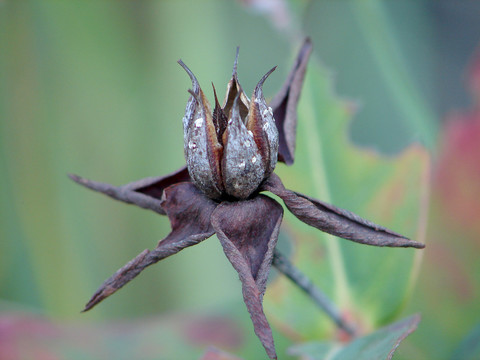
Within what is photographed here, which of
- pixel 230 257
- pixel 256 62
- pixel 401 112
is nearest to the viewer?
pixel 230 257

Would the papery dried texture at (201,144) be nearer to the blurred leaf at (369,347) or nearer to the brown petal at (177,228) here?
the brown petal at (177,228)

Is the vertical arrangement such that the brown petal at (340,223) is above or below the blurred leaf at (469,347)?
above

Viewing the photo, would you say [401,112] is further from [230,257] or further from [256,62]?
[230,257]

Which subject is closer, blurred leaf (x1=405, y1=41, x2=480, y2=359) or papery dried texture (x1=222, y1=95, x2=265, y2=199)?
papery dried texture (x1=222, y1=95, x2=265, y2=199)

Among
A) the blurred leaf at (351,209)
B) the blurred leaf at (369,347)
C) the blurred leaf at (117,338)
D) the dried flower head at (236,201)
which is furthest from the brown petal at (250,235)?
the blurred leaf at (117,338)

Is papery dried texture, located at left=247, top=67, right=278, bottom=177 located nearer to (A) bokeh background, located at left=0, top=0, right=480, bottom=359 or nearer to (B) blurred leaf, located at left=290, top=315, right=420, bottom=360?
(B) blurred leaf, located at left=290, top=315, right=420, bottom=360

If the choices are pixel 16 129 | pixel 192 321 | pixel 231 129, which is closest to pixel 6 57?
pixel 16 129

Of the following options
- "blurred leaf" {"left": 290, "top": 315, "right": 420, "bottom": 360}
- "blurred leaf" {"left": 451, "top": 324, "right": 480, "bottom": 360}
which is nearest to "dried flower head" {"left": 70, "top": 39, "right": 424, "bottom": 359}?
"blurred leaf" {"left": 290, "top": 315, "right": 420, "bottom": 360}

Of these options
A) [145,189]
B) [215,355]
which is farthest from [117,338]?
[145,189]
